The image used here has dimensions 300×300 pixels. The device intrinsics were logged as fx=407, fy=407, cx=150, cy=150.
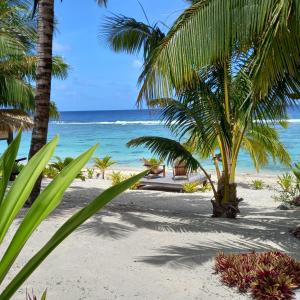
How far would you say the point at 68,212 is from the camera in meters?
6.76

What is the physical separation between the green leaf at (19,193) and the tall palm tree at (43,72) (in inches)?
254

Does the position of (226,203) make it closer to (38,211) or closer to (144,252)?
(144,252)

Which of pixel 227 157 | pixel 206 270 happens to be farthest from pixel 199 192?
pixel 206 270

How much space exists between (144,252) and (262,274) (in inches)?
61.7

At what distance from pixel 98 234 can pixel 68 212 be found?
1.61 m

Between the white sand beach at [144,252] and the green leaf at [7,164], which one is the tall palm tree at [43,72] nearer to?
the white sand beach at [144,252]

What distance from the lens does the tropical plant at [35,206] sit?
731 mm

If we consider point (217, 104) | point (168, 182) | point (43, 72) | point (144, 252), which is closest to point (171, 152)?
point (217, 104)

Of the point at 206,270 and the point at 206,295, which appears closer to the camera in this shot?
the point at 206,295

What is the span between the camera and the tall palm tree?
23.5 ft

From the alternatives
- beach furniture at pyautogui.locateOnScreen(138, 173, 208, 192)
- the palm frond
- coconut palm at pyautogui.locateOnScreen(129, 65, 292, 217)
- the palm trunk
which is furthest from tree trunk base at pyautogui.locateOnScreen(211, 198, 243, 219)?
beach furniture at pyautogui.locateOnScreen(138, 173, 208, 192)

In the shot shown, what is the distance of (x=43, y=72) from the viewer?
7207 mm

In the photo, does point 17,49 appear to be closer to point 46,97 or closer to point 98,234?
point 46,97

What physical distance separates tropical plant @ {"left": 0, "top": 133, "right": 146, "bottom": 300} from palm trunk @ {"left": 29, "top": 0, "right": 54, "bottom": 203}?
6.44 metres
